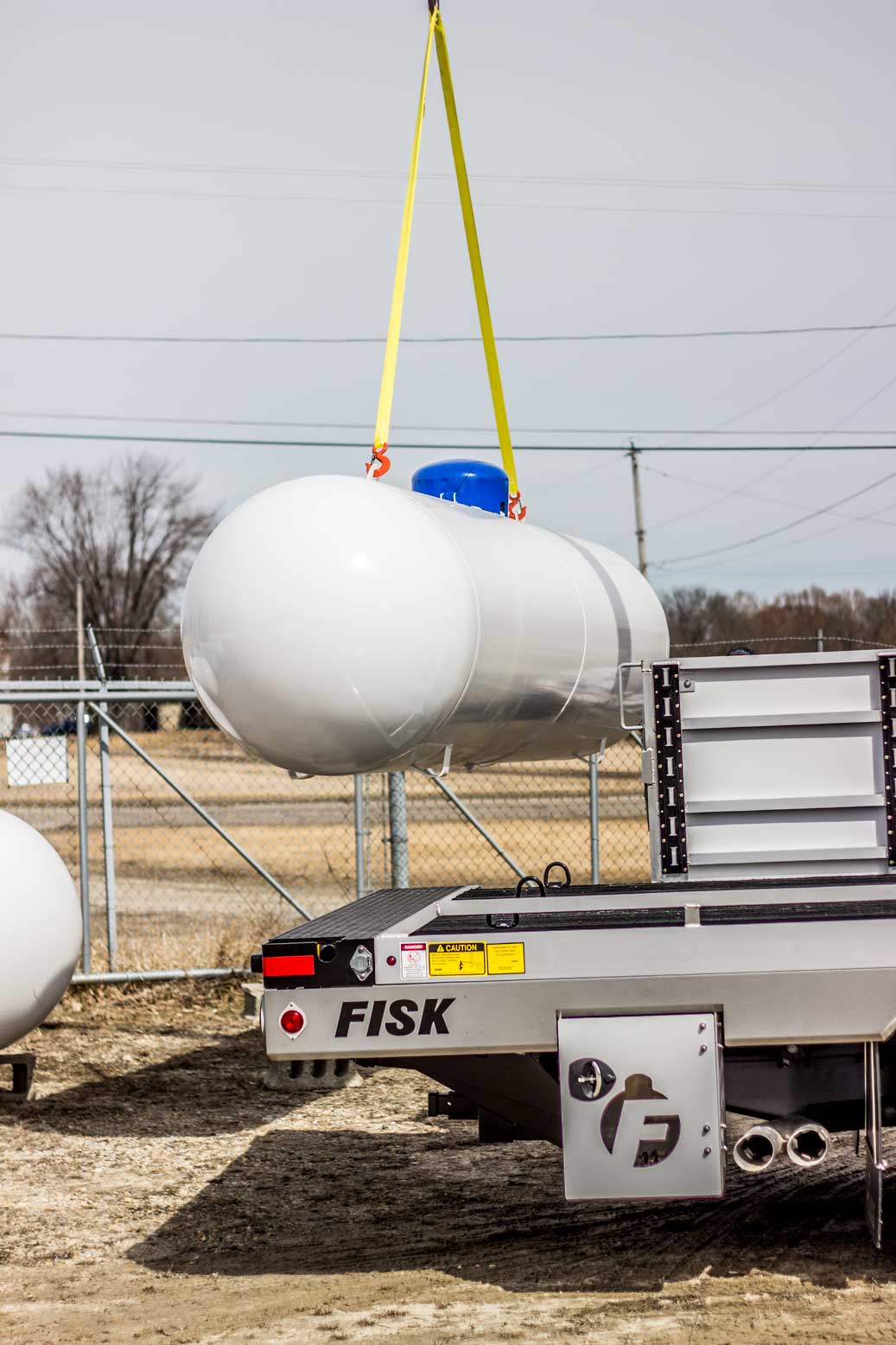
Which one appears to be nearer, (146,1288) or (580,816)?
(146,1288)

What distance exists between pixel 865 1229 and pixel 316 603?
3.07 m

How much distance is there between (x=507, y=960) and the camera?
4.53 metres

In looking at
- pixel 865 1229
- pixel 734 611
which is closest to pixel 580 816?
pixel 865 1229

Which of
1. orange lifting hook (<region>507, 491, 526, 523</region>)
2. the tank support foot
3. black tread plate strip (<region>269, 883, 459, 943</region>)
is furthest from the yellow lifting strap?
the tank support foot

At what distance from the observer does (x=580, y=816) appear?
21.6m

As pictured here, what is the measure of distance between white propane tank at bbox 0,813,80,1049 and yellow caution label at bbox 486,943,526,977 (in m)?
3.70

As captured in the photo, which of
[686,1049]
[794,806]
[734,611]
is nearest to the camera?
[686,1049]

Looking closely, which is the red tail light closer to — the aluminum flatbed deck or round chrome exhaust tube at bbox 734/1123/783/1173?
the aluminum flatbed deck

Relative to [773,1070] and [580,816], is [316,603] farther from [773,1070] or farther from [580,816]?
[580,816]

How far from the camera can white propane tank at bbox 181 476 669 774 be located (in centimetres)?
462

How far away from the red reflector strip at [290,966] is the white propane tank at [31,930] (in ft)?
10.6

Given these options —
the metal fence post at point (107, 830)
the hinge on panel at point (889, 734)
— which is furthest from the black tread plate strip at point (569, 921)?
the metal fence post at point (107, 830)

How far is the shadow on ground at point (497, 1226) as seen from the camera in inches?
197

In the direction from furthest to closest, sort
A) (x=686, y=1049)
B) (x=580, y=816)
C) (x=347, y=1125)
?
(x=580, y=816), (x=347, y=1125), (x=686, y=1049)
